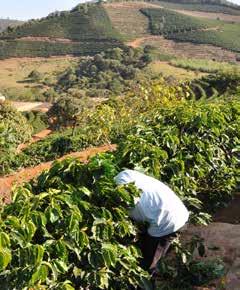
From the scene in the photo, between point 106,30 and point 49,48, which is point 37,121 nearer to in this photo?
point 49,48

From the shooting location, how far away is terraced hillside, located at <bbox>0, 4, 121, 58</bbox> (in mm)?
121938

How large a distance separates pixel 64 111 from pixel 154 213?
1539 inches

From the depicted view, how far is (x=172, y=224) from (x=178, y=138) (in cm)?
215

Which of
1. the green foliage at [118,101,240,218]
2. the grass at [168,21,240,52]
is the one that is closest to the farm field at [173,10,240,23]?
the grass at [168,21,240,52]

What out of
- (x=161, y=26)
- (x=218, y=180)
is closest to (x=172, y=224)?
(x=218, y=180)

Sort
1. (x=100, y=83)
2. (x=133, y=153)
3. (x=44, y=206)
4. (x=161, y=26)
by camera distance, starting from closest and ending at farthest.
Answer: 1. (x=44, y=206)
2. (x=133, y=153)
3. (x=100, y=83)
4. (x=161, y=26)

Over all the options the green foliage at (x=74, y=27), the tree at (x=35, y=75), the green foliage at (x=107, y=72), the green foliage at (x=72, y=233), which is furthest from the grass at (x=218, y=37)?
the green foliage at (x=72, y=233)

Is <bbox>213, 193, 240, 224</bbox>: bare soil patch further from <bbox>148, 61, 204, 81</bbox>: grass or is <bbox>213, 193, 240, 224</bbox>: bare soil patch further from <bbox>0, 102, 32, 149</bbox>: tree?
<bbox>148, 61, 204, 81</bbox>: grass

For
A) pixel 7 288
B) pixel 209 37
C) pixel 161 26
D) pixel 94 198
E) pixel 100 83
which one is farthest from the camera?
pixel 161 26

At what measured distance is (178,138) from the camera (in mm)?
7055

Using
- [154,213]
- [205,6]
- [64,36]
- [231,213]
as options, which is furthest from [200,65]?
[154,213]

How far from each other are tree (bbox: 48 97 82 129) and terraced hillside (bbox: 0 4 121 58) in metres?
75.3

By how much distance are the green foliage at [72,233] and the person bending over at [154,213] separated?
0.38 ft

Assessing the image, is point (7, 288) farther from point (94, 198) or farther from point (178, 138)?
point (178, 138)
